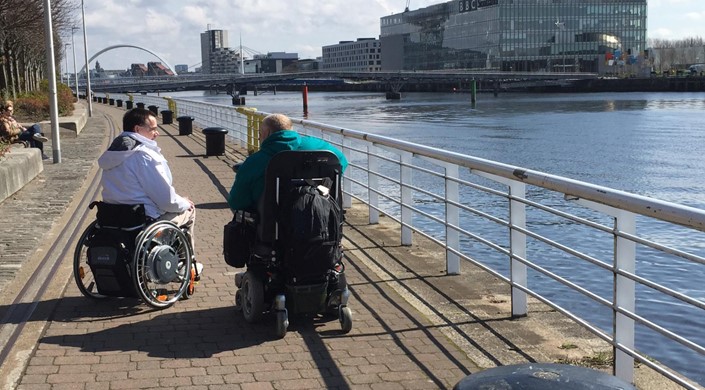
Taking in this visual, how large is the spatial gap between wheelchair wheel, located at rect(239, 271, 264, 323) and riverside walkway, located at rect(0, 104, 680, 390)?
0.33 ft

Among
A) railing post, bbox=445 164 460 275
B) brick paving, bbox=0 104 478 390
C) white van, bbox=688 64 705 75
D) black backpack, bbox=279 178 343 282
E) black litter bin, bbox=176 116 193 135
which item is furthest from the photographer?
white van, bbox=688 64 705 75

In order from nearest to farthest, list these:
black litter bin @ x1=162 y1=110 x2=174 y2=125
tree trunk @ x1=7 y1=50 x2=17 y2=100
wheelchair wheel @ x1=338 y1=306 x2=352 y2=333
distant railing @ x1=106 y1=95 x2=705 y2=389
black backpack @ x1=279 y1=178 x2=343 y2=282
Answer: distant railing @ x1=106 y1=95 x2=705 y2=389
black backpack @ x1=279 y1=178 x2=343 y2=282
wheelchair wheel @ x1=338 y1=306 x2=352 y2=333
tree trunk @ x1=7 y1=50 x2=17 y2=100
black litter bin @ x1=162 y1=110 x2=174 y2=125

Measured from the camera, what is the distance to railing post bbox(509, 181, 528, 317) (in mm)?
6195

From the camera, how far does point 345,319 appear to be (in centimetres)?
586

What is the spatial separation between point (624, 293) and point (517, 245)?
153cm

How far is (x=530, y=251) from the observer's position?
12.7m

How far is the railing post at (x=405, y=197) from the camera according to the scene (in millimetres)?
9102

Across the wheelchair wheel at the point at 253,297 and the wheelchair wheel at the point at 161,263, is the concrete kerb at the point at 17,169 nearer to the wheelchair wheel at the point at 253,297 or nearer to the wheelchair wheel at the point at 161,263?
the wheelchair wheel at the point at 161,263

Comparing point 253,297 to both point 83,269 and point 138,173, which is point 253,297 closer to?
point 138,173

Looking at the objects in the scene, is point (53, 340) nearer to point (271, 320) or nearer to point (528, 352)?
point (271, 320)

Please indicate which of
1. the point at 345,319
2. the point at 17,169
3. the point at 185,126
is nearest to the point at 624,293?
the point at 345,319

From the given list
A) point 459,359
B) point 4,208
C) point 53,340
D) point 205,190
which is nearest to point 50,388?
point 53,340

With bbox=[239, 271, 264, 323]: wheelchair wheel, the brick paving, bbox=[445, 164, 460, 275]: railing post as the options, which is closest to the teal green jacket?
bbox=[239, 271, 264, 323]: wheelchair wheel

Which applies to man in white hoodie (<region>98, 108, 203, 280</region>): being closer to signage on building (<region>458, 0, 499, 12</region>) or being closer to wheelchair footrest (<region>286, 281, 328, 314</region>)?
wheelchair footrest (<region>286, 281, 328, 314</region>)
